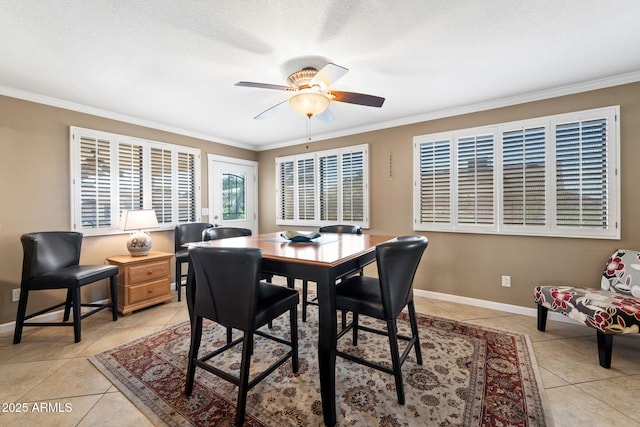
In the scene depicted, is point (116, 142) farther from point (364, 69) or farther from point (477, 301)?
point (477, 301)

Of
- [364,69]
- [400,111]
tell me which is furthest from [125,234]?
[400,111]

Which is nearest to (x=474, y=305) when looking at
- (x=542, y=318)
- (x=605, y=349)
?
(x=542, y=318)

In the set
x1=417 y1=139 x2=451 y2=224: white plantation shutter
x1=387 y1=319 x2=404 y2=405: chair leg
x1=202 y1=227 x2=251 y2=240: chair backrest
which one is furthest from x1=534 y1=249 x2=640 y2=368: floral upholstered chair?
x1=202 y1=227 x2=251 y2=240: chair backrest

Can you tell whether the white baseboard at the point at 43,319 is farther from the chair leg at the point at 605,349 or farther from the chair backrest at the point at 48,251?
the chair leg at the point at 605,349

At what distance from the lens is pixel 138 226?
319 centimetres

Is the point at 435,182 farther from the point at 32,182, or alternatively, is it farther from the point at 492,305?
the point at 32,182

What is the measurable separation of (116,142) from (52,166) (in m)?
0.69

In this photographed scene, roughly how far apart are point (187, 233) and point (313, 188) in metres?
2.02

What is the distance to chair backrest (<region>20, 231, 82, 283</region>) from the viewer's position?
2455 mm

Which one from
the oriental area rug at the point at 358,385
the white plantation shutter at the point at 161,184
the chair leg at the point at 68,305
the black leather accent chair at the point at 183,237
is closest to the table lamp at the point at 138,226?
the black leather accent chair at the point at 183,237

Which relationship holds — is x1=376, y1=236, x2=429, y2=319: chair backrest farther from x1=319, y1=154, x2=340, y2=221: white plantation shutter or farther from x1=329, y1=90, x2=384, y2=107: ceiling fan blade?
x1=319, y1=154, x2=340, y2=221: white plantation shutter

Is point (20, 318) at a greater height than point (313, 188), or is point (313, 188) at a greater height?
point (313, 188)

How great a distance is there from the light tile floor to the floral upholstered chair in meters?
0.21

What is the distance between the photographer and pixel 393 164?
3.84 meters
